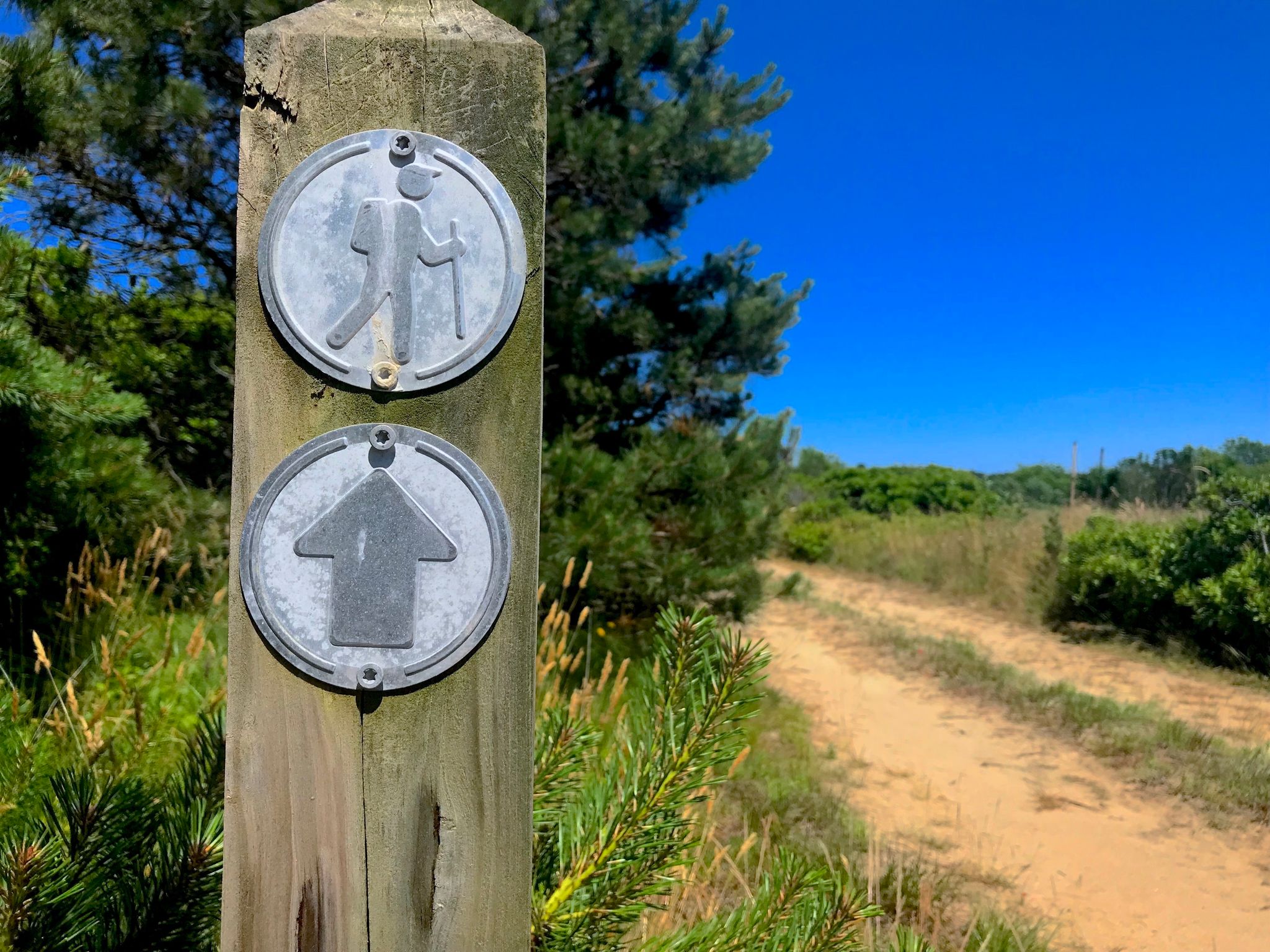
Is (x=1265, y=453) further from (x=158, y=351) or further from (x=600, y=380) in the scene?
(x=158, y=351)

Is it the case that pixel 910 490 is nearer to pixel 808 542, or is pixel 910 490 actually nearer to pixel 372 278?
pixel 808 542

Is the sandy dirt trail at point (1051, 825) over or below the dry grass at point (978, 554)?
below

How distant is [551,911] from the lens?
118cm

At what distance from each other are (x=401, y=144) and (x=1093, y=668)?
7.23 m

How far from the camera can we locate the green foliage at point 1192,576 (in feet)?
20.2

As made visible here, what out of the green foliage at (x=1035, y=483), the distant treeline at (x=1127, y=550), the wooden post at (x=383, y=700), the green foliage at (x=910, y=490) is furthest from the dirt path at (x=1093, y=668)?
the green foliage at (x=1035, y=483)

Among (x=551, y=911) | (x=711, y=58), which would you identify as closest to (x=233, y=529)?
→ (x=551, y=911)

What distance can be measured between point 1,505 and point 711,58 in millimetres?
5728

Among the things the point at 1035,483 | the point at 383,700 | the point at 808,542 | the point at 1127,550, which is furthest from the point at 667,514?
the point at 1035,483

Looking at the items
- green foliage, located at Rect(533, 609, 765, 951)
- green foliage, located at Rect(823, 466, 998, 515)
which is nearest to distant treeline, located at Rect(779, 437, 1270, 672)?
green foliage, located at Rect(823, 466, 998, 515)

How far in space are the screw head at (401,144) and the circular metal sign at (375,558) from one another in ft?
1.04

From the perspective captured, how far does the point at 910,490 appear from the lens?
64.7 ft

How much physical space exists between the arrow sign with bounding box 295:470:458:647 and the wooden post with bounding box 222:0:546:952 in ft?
0.25

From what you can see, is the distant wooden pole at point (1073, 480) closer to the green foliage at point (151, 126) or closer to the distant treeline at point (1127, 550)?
the distant treeline at point (1127, 550)
